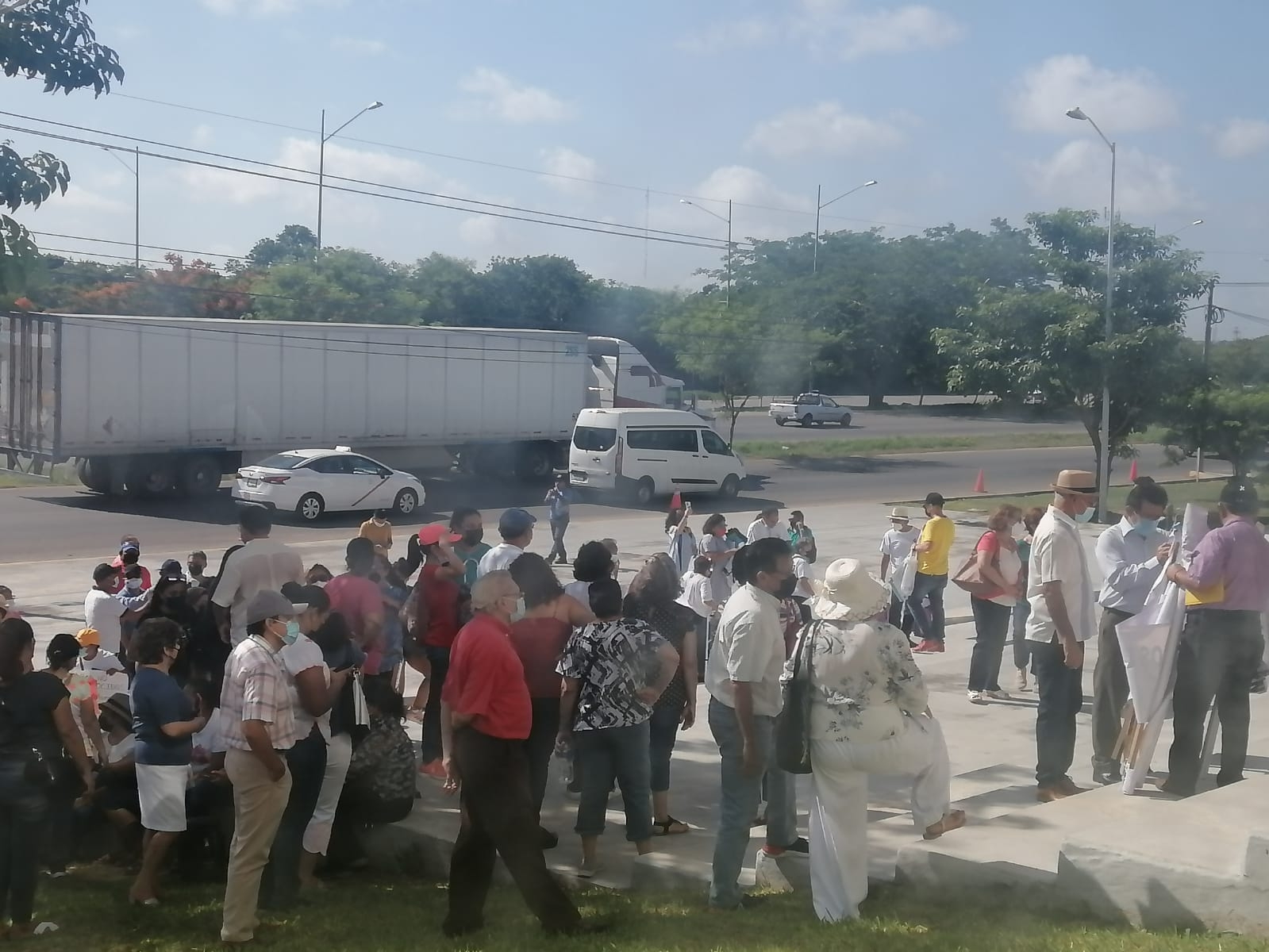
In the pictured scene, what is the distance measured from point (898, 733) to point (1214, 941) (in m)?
1.26

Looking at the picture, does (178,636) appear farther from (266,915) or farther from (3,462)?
(3,462)

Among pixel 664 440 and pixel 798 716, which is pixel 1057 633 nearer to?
pixel 798 716

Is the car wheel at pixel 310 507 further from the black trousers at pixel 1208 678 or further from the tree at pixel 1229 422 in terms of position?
the black trousers at pixel 1208 678

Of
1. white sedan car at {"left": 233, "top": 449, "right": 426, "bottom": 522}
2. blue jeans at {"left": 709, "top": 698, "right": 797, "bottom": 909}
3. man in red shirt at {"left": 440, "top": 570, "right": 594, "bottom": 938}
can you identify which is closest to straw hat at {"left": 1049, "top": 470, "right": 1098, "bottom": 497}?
blue jeans at {"left": 709, "top": 698, "right": 797, "bottom": 909}

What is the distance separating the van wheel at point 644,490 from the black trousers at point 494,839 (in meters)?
22.9

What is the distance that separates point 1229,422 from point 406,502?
47.7 ft

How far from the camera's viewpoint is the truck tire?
86.9 ft

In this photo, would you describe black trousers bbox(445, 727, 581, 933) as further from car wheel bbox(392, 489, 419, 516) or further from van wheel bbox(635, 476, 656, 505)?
van wheel bbox(635, 476, 656, 505)

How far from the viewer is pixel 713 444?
97.9 feet

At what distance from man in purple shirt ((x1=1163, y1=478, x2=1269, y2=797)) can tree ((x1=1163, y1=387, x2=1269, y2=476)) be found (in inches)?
604

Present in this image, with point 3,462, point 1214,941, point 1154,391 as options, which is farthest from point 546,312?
point 1214,941

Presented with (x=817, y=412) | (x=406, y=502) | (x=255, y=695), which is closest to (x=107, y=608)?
(x=255, y=695)

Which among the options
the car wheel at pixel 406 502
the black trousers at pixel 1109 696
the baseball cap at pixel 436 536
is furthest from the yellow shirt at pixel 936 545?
the car wheel at pixel 406 502

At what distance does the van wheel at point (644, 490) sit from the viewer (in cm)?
2852
